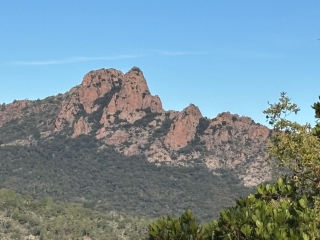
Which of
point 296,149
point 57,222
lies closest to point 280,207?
point 296,149

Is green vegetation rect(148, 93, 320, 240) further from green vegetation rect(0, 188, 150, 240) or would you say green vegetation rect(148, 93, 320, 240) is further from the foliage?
green vegetation rect(0, 188, 150, 240)

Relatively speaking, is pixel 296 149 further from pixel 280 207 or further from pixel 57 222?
pixel 57 222

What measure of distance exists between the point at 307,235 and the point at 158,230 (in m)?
4.82

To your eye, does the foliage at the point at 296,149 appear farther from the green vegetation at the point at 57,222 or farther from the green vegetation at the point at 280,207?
the green vegetation at the point at 57,222

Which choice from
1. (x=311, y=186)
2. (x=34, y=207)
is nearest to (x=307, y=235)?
(x=311, y=186)

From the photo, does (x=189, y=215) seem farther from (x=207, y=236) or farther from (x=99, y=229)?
(x=99, y=229)

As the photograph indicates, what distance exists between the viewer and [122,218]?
490ft

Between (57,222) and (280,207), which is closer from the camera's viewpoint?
(280,207)

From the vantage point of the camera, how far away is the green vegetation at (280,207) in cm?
1798

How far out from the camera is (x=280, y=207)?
65.5 ft

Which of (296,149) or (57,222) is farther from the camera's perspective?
(57,222)

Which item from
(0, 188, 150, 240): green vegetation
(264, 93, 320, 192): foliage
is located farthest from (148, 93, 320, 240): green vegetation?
(0, 188, 150, 240): green vegetation

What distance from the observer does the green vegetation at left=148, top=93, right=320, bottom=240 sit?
18.0 m

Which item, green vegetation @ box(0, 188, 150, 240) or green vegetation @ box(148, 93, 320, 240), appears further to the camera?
green vegetation @ box(0, 188, 150, 240)
